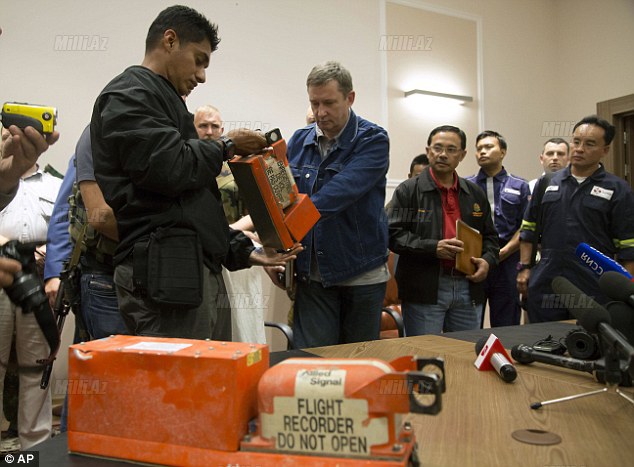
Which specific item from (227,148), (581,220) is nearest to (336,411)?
(227,148)

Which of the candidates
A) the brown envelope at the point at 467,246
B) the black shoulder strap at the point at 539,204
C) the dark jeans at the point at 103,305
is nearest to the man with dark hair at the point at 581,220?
the black shoulder strap at the point at 539,204

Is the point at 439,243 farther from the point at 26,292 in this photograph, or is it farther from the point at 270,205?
the point at 26,292

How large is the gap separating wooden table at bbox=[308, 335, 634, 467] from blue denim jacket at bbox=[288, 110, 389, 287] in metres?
0.81

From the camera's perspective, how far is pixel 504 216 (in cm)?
357

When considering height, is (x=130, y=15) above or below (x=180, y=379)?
above

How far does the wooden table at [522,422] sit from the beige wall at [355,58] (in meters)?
2.75

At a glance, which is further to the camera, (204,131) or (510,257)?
(510,257)

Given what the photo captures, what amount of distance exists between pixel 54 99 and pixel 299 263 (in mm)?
2129

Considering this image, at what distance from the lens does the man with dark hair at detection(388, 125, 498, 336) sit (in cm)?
262

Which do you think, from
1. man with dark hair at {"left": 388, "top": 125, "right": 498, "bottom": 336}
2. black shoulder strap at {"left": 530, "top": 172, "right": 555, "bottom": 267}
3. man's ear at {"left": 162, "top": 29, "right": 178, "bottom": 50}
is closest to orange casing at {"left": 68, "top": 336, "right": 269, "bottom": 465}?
man's ear at {"left": 162, "top": 29, "right": 178, "bottom": 50}

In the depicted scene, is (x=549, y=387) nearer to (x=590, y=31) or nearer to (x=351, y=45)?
(x=351, y=45)

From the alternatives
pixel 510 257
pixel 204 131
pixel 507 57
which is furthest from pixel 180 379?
pixel 507 57

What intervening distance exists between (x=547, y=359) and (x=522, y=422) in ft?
1.43

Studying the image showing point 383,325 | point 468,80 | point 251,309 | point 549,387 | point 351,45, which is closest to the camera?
point 549,387
